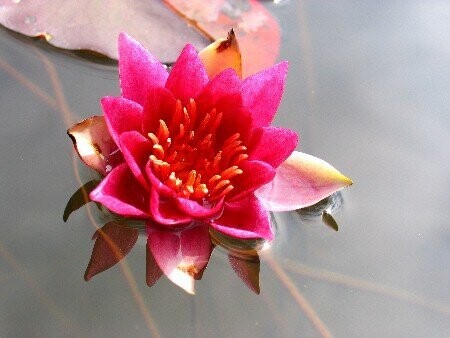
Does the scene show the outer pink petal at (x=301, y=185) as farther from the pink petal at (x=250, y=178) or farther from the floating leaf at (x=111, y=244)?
the floating leaf at (x=111, y=244)

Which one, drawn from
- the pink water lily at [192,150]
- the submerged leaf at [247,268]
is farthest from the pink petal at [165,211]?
the submerged leaf at [247,268]

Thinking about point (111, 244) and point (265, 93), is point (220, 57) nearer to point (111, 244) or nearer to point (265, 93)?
point (265, 93)

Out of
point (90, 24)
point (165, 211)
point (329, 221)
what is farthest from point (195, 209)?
point (90, 24)

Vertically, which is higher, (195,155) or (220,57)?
(220,57)

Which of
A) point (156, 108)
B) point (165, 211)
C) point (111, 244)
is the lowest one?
point (111, 244)

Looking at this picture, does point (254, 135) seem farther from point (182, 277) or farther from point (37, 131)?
point (37, 131)

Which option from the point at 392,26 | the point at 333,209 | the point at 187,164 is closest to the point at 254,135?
the point at 187,164
